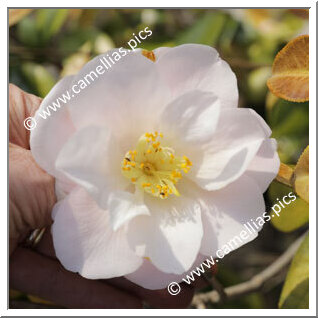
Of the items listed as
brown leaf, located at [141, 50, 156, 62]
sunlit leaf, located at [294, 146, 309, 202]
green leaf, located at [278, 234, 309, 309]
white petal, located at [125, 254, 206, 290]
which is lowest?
green leaf, located at [278, 234, 309, 309]

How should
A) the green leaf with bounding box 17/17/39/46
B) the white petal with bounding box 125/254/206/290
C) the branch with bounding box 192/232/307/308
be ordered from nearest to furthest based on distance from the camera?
the white petal with bounding box 125/254/206/290 → the branch with bounding box 192/232/307/308 → the green leaf with bounding box 17/17/39/46

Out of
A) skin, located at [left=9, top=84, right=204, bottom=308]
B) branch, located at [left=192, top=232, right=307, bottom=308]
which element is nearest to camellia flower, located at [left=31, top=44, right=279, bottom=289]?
skin, located at [left=9, top=84, right=204, bottom=308]

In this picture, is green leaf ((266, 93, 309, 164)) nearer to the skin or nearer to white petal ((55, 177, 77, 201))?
the skin

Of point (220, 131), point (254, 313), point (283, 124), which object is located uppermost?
point (220, 131)

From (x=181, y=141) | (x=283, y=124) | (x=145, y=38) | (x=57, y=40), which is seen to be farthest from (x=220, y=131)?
(x=57, y=40)

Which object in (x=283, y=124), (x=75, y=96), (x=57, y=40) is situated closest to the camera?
(x=75, y=96)

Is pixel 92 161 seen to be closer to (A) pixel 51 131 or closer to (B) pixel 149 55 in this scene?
(A) pixel 51 131

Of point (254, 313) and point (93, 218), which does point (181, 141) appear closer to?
point (93, 218)
